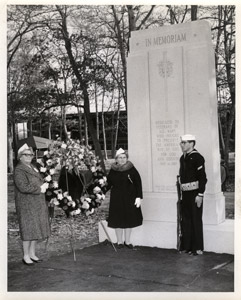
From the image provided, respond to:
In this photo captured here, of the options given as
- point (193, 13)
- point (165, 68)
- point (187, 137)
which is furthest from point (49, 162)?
point (193, 13)

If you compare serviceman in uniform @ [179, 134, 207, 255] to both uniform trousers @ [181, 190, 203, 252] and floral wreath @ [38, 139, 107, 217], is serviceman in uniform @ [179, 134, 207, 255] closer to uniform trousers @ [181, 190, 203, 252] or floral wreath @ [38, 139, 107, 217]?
uniform trousers @ [181, 190, 203, 252]

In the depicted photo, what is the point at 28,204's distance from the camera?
6332mm

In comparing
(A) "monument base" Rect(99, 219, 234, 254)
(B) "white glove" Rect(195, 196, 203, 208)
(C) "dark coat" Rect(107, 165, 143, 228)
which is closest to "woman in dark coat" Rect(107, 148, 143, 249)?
(C) "dark coat" Rect(107, 165, 143, 228)

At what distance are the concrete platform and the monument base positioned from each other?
0.17 meters

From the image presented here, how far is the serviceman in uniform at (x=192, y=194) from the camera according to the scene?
6.58 metres

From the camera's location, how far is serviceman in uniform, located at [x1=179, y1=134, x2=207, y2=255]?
6.58 metres

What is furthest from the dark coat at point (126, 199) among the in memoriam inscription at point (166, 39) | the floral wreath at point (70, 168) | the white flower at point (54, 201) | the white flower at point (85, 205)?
the in memoriam inscription at point (166, 39)

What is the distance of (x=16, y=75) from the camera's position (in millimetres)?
14844

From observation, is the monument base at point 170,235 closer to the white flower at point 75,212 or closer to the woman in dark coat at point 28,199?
the white flower at point 75,212

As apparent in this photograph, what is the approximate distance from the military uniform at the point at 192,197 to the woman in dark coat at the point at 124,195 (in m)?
0.76

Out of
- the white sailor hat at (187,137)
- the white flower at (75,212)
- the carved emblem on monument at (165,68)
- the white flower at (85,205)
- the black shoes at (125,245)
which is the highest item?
the carved emblem on monument at (165,68)

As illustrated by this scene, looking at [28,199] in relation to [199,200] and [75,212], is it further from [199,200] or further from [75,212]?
[199,200]

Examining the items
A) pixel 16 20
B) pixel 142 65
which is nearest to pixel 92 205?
pixel 142 65

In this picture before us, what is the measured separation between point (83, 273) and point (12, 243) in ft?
9.12
